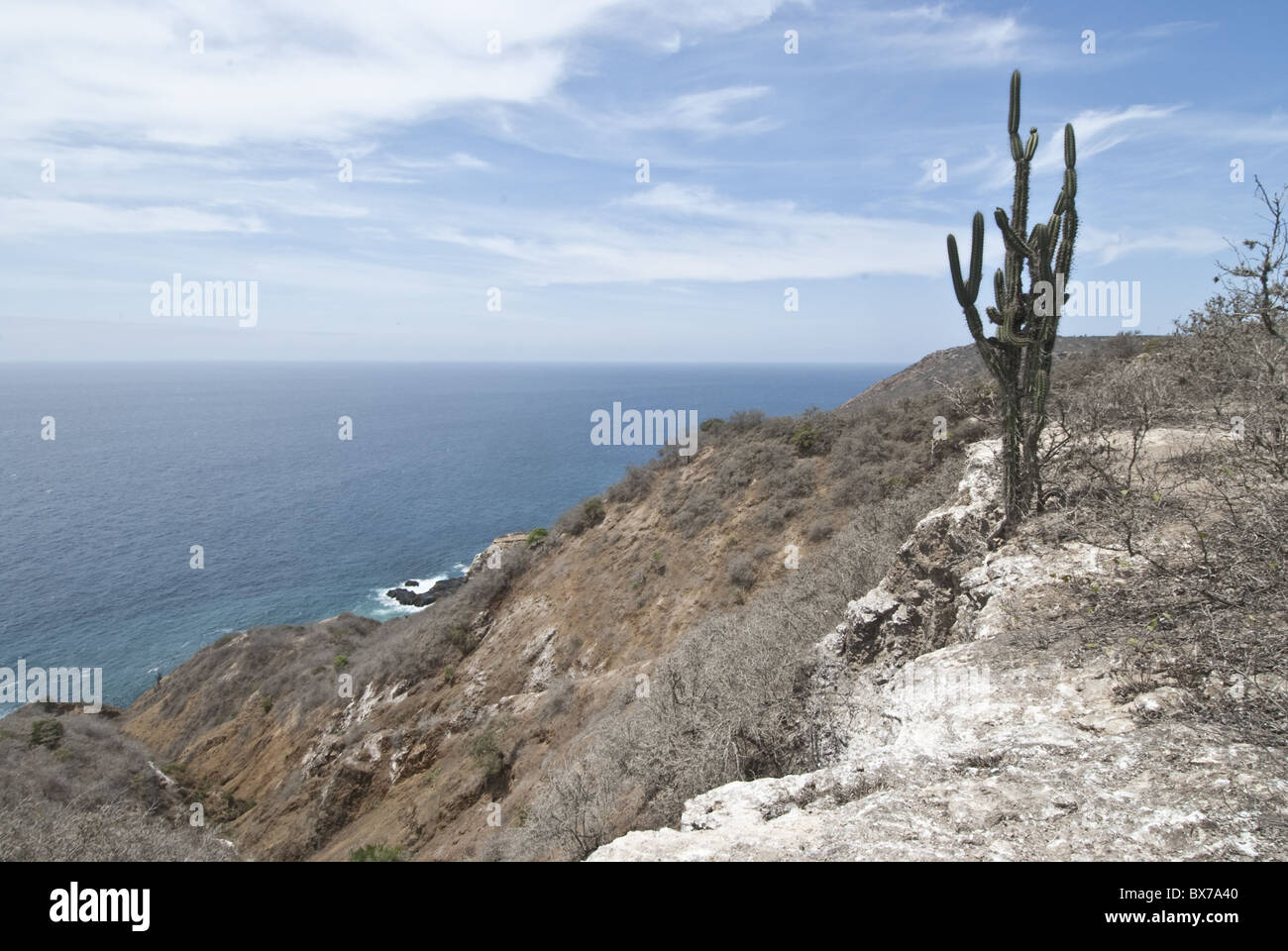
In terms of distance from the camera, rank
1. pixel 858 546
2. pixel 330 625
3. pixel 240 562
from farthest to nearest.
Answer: pixel 240 562 < pixel 330 625 < pixel 858 546

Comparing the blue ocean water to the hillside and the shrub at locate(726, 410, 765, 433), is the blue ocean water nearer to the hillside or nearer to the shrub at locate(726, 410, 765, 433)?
the hillside

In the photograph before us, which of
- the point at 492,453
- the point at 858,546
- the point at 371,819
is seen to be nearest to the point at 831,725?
the point at 858,546

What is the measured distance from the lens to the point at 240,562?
45094mm

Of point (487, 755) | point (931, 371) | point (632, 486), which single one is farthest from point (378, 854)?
point (931, 371)

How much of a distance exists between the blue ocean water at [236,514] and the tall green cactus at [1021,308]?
3600cm

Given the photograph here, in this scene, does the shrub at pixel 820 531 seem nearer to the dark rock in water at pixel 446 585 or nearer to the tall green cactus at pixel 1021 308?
the tall green cactus at pixel 1021 308

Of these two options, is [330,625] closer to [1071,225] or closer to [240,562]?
[240,562]

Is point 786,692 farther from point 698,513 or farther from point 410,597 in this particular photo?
point 410,597

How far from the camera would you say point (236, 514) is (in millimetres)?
55844

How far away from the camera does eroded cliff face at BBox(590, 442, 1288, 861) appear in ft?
11.8

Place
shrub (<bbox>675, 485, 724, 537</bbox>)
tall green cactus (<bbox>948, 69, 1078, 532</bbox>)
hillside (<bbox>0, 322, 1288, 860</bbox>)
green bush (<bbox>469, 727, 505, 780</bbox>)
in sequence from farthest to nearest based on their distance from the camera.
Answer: shrub (<bbox>675, 485, 724, 537</bbox>)
green bush (<bbox>469, 727, 505, 780</bbox>)
tall green cactus (<bbox>948, 69, 1078, 532</bbox>)
hillside (<bbox>0, 322, 1288, 860</bbox>)

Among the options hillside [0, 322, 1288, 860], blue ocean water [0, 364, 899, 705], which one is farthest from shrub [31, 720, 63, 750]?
blue ocean water [0, 364, 899, 705]

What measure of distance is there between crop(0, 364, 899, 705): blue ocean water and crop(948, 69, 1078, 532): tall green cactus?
35999mm
